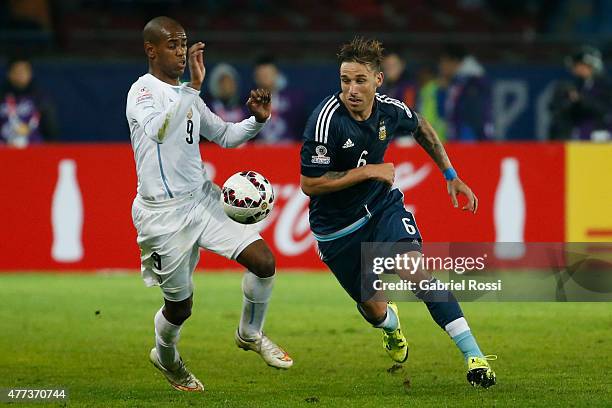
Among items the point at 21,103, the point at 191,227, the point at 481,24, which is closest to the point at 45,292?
the point at 21,103

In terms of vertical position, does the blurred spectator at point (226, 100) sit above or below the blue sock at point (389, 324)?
above

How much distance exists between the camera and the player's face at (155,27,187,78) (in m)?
8.45

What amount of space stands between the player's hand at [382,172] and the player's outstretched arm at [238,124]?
0.81 meters

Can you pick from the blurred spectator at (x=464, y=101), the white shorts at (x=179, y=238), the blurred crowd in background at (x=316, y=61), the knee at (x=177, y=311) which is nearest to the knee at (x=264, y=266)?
the white shorts at (x=179, y=238)

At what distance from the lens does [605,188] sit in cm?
1491

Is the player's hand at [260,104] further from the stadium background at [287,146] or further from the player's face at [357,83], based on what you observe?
the stadium background at [287,146]

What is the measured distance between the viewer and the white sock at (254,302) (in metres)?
8.71

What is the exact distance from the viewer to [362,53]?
8.48 meters

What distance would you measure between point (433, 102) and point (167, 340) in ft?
33.8

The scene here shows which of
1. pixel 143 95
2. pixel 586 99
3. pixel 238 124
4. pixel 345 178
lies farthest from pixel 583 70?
pixel 143 95

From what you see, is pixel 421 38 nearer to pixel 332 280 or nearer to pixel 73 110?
pixel 73 110

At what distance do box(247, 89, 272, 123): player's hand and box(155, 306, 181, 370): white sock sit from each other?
1428 mm

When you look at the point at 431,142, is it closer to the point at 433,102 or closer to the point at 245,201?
the point at 245,201

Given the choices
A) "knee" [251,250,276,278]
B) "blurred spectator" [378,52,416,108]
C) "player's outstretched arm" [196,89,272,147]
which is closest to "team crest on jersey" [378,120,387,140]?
"player's outstretched arm" [196,89,272,147]
